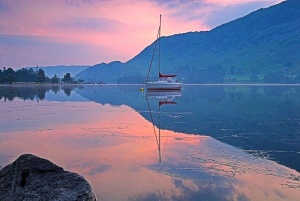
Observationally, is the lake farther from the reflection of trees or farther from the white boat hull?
the white boat hull

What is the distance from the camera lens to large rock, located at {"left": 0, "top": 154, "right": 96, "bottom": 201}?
313 inches

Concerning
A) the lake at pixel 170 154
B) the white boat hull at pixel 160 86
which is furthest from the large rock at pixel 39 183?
the white boat hull at pixel 160 86

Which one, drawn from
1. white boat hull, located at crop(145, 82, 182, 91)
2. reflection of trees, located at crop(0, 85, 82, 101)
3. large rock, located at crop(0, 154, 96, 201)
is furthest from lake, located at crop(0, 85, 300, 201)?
white boat hull, located at crop(145, 82, 182, 91)

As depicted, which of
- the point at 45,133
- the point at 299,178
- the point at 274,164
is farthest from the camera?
the point at 45,133

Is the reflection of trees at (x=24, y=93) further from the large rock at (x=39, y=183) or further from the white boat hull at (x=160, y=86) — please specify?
the large rock at (x=39, y=183)

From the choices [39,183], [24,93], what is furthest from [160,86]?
[39,183]

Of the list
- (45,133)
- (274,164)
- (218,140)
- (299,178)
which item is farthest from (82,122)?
(299,178)

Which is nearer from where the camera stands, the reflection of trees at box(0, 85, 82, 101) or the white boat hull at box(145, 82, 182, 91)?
the reflection of trees at box(0, 85, 82, 101)

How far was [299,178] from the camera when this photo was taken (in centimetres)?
1362

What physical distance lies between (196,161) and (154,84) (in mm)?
75554

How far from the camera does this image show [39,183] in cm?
837

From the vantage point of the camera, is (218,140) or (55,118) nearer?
(218,140)

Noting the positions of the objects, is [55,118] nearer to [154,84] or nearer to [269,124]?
[269,124]

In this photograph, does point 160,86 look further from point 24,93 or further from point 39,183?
point 39,183
